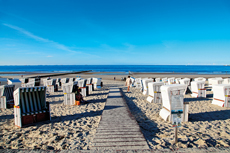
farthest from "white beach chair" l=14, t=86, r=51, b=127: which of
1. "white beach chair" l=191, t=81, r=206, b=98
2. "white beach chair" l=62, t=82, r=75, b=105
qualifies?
"white beach chair" l=191, t=81, r=206, b=98

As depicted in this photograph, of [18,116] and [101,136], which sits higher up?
[18,116]

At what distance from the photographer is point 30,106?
5184 mm

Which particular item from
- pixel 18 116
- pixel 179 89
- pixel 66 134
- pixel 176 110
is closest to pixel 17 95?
pixel 18 116

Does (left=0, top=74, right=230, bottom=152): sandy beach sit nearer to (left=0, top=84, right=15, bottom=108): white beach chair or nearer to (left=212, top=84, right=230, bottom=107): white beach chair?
(left=0, top=84, right=15, bottom=108): white beach chair

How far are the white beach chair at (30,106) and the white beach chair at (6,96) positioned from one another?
10.8ft

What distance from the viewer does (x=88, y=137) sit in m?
4.12

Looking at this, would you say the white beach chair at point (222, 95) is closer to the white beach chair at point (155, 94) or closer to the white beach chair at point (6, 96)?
the white beach chair at point (155, 94)

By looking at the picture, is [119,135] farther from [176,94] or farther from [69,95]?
[69,95]

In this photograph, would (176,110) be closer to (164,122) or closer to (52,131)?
(164,122)

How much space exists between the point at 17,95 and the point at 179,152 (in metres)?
5.37

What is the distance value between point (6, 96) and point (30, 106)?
370cm

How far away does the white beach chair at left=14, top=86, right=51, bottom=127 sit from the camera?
487 centimetres

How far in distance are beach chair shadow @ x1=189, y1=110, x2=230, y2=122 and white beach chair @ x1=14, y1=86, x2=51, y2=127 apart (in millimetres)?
6049

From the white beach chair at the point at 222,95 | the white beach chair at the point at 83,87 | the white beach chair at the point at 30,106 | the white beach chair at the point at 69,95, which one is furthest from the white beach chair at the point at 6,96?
the white beach chair at the point at 222,95
